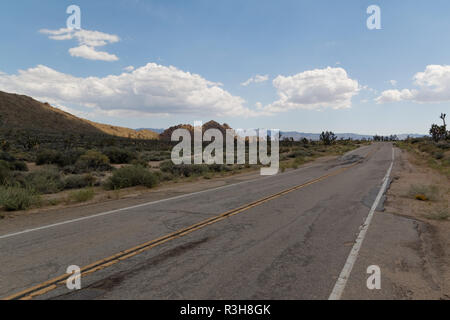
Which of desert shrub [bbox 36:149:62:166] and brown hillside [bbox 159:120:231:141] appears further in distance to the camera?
brown hillside [bbox 159:120:231:141]

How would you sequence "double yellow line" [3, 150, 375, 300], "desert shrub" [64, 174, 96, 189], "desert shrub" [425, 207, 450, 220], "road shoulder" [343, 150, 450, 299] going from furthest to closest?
"desert shrub" [64, 174, 96, 189]
"desert shrub" [425, 207, 450, 220]
"road shoulder" [343, 150, 450, 299]
"double yellow line" [3, 150, 375, 300]

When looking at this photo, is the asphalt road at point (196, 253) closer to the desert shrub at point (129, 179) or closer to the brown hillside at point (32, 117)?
the desert shrub at point (129, 179)

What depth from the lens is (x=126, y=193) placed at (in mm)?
13664

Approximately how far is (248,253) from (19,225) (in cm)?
604

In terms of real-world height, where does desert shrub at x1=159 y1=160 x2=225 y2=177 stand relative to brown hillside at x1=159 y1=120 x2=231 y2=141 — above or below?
below

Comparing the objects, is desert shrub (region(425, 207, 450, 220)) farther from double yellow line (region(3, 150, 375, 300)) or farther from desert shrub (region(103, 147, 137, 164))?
desert shrub (region(103, 147, 137, 164))

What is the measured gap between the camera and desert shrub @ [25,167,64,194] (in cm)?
1430

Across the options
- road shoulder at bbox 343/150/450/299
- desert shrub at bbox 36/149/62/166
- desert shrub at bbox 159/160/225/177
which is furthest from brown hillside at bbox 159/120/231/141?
road shoulder at bbox 343/150/450/299

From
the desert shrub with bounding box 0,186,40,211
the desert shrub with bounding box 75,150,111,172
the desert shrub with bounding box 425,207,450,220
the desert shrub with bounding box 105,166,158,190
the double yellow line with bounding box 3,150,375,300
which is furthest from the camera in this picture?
the desert shrub with bounding box 75,150,111,172

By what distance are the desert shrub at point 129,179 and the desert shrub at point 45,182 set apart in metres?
2.51

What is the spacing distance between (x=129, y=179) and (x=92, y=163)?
1061cm

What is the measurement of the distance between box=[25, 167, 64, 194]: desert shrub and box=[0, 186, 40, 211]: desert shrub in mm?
3432

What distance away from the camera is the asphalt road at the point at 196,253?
4336 millimetres

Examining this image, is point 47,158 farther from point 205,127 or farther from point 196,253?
point 205,127
